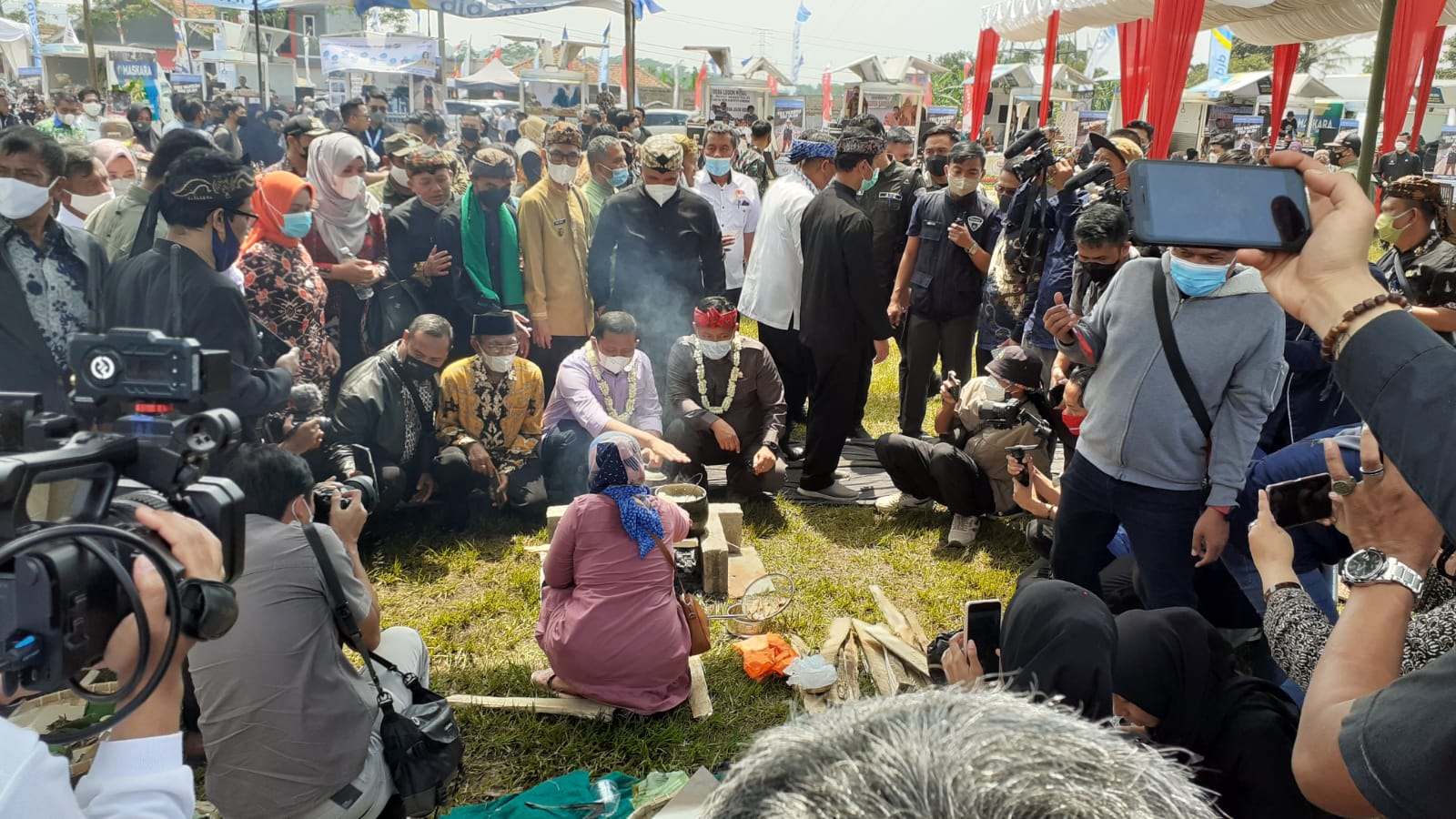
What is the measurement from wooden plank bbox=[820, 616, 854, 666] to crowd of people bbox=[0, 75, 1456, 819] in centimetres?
66

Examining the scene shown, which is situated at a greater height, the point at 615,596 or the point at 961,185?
the point at 961,185

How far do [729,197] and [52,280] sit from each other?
16.0ft

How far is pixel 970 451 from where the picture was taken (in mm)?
5117

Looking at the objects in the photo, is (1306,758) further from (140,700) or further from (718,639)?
(718,639)

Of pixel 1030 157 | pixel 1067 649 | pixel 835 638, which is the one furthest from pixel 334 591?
pixel 1030 157

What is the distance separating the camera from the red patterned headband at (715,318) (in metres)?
5.40

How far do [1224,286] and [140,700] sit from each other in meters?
3.04

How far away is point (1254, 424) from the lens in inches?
121

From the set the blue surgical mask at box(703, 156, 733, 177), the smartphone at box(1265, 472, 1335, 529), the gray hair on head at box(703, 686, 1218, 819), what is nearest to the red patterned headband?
the blue surgical mask at box(703, 156, 733, 177)

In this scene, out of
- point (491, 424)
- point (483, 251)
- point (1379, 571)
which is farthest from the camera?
point (483, 251)

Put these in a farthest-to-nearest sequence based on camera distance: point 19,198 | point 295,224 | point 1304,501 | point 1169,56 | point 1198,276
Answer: point 1169,56, point 295,224, point 19,198, point 1198,276, point 1304,501

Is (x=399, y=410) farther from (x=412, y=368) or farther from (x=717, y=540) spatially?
(x=717, y=540)

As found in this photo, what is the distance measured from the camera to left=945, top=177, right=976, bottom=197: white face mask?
19.7 ft

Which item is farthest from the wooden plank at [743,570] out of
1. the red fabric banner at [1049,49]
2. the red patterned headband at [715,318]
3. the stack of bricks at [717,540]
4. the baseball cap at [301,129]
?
the red fabric banner at [1049,49]
